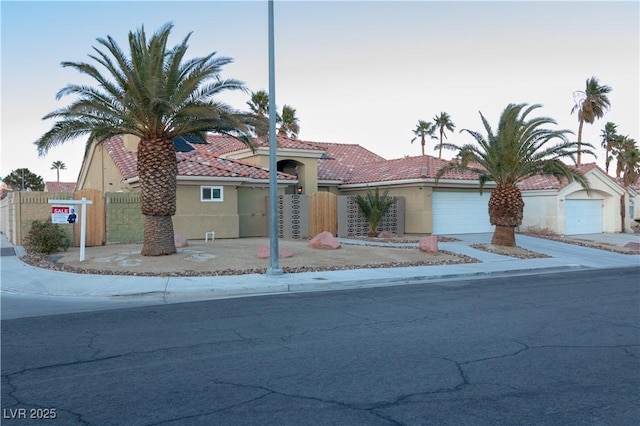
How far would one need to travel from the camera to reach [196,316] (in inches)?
380

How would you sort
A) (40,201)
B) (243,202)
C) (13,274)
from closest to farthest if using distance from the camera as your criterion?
(13,274) → (40,201) → (243,202)

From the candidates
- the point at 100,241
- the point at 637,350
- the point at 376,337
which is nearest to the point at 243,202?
the point at 100,241

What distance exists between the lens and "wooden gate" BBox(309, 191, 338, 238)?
2620 cm

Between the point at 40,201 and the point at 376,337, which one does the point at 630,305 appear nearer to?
the point at 376,337

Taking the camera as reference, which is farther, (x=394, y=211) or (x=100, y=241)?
(x=394, y=211)

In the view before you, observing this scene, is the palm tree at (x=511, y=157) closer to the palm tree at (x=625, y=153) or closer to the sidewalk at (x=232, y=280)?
the sidewalk at (x=232, y=280)

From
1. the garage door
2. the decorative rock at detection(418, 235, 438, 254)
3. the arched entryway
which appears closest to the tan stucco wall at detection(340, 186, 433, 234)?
the arched entryway

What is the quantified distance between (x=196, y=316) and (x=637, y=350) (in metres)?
6.68

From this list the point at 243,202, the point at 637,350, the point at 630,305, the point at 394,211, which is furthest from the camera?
the point at 394,211

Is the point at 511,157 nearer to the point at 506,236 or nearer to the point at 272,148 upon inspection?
the point at 506,236

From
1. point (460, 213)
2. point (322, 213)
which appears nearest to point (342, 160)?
point (460, 213)

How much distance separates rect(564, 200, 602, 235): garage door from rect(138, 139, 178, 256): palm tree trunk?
74.6ft

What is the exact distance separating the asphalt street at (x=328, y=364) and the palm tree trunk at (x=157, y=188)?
632cm

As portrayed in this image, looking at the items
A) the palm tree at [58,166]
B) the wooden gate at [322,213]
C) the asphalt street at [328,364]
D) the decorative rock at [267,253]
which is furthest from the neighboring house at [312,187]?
the palm tree at [58,166]
